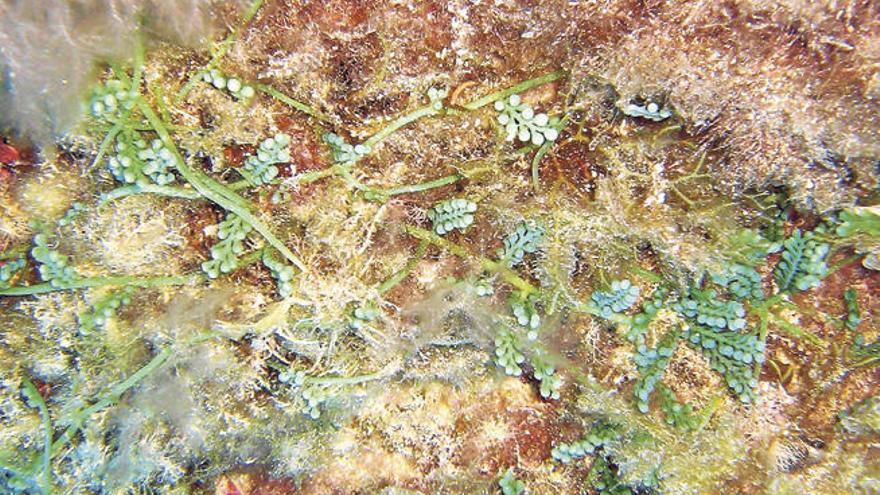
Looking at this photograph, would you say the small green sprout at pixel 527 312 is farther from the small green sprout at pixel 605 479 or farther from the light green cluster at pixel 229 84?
the light green cluster at pixel 229 84

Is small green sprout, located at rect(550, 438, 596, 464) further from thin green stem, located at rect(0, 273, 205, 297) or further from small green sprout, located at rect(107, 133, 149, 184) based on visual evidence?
small green sprout, located at rect(107, 133, 149, 184)

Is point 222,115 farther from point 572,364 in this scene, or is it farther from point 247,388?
point 572,364

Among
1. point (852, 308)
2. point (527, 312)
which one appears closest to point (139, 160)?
point (527, 312)

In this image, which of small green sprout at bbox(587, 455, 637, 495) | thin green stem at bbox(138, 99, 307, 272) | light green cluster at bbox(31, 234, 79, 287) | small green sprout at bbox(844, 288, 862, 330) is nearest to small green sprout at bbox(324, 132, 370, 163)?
thin green stem at bbox(138, 99, 307, 272)

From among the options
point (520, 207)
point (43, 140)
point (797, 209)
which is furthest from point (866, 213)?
point (43, 140)

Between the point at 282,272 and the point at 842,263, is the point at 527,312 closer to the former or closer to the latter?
the point at 282,272

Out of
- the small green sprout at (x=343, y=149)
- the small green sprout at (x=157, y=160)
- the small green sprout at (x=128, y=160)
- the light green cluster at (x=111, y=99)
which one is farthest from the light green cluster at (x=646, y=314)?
the light green cluster at (x=111, y=99)
